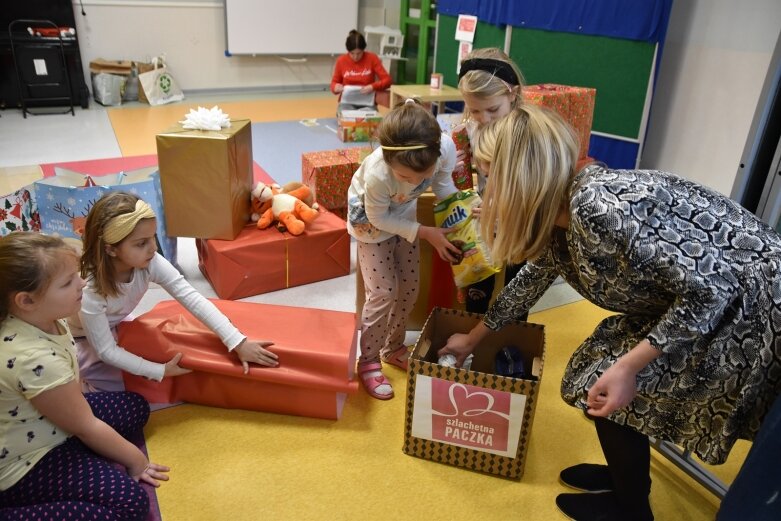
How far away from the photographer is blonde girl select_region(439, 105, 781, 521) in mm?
1154

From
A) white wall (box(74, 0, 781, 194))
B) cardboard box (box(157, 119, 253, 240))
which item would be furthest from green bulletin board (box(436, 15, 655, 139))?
cardboard box (box(157, 119, 253, 240))

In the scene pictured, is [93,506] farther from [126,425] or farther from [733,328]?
[733,328]

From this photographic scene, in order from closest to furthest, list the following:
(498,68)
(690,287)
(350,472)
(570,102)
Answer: (690,287) < (350,472) < (498,68) < (570,102)

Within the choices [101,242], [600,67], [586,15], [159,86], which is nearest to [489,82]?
[101,242]

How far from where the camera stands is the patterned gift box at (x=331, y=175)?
2.98 metres

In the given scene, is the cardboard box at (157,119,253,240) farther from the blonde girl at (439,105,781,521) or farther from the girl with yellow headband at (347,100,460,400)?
the blonde girl at (439,105,781,521)

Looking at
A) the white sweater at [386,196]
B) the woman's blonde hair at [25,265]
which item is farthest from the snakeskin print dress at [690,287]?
the woman's blonde hair at [25,265]

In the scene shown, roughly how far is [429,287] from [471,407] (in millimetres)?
833

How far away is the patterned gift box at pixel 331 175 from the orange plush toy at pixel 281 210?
247 millimetres

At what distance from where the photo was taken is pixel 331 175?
3.00 meters

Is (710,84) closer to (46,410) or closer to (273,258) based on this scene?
(273,258)

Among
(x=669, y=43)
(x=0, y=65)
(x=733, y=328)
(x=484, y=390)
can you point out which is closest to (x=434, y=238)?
(x=484, y=390)

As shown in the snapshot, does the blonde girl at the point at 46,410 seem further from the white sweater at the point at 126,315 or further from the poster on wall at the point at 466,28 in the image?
the poster on wall at the point at 466,28

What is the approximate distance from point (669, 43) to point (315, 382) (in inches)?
136
